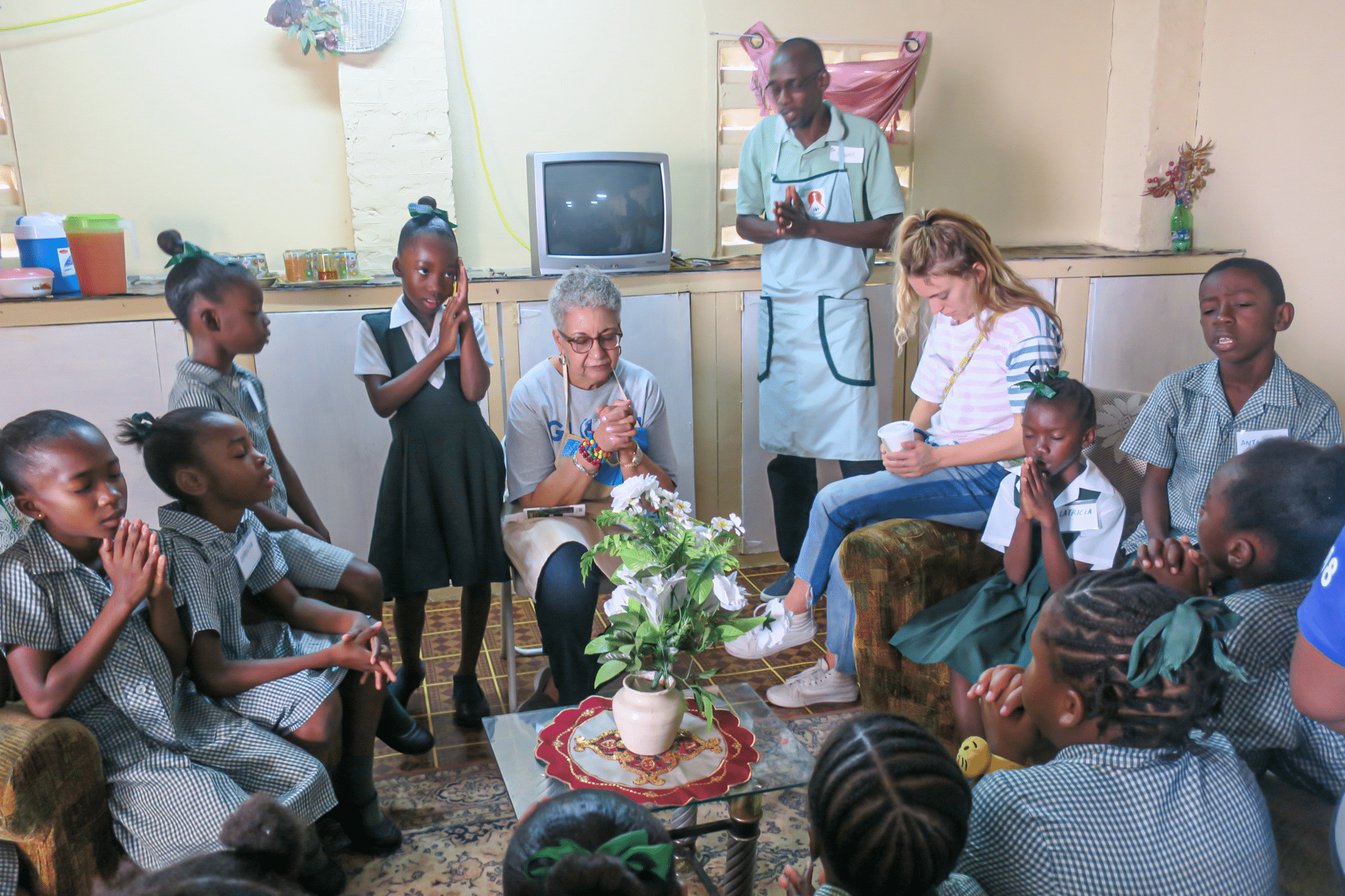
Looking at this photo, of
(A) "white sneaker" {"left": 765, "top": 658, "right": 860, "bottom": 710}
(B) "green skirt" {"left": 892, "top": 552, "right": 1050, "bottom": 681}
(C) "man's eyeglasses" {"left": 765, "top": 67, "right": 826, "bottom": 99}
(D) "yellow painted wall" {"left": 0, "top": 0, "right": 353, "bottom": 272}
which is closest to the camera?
(B) "green skirt" {"left": 892, "top": 552, "right": 1050, "bottom": 681}

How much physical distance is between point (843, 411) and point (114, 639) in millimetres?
2359

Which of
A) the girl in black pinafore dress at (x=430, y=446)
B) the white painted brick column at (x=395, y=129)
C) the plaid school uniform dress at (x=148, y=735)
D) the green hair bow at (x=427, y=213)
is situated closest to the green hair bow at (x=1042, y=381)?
the girl in black pinafore dress at (x=430, y=446)

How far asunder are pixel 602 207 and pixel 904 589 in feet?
6.01

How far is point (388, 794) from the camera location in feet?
7.55

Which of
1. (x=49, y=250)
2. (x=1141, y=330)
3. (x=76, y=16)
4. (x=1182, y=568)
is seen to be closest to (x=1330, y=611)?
(x=1182, y=568)

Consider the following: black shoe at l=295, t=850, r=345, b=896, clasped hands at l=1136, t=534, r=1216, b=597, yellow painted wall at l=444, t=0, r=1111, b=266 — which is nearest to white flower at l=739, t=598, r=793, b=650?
clasped hands at l=1136, t=534, r=1216, b=597

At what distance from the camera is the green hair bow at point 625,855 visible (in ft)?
3.21

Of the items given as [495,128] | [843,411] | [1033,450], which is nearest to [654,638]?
[1033,450]

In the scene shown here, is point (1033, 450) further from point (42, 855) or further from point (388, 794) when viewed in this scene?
point (42, 855)

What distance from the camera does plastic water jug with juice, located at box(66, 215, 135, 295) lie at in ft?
10.1

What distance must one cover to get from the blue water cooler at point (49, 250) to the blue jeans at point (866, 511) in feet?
8.14

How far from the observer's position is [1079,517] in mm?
2193

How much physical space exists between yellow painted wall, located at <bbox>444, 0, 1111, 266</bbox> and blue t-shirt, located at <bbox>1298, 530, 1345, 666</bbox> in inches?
126

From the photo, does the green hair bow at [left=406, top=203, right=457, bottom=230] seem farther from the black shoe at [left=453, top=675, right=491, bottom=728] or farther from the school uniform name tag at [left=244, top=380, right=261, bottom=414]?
the black shoe at [left=453, top=675, right=491, bottom=728]
